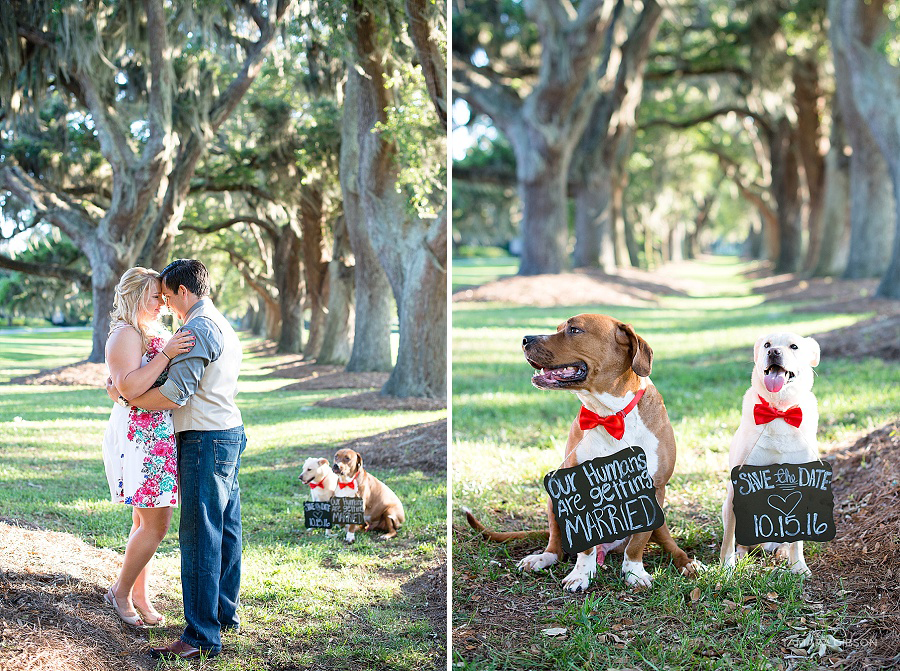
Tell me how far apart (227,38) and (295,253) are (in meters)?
1.13

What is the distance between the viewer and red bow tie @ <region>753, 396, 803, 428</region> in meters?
3.45

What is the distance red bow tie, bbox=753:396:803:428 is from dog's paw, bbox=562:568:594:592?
1014 mm

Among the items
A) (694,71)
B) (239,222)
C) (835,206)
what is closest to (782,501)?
(239,222)

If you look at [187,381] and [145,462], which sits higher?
[187,381]

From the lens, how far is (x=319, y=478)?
3936 millimetres

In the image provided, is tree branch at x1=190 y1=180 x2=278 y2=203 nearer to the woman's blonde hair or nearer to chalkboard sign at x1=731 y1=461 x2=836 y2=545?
the woman's blonde hair

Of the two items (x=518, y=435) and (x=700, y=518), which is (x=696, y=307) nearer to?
(x=518, y=435)

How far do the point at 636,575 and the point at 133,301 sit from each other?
2.42m

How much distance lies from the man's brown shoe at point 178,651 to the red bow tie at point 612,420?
A: 1.80m

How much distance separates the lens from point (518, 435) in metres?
6.73

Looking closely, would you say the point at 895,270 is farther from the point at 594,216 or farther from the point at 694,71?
the point at 694,71

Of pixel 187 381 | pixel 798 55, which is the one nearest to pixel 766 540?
pixel 187 381

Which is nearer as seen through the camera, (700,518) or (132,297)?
(132,297)

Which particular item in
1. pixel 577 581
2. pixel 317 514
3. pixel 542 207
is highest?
pixel 542 207
